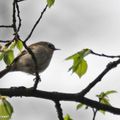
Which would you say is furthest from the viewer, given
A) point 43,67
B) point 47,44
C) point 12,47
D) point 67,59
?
point 47,44

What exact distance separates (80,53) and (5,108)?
4.18 ft

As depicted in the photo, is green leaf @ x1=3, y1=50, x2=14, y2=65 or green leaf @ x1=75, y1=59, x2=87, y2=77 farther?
green leaf @ x1=3, y1=50, x2=14, y2=65

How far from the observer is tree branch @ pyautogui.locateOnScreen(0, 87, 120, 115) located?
5.23 m

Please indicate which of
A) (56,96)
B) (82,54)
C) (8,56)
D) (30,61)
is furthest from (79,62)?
(30,61)

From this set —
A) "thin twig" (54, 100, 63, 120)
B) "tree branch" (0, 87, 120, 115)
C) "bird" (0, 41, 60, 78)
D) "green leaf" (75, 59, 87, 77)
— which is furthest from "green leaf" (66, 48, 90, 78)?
"bird" (0, 41, 60, 78)

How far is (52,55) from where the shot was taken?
12.4 meters

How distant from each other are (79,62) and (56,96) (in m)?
0.59

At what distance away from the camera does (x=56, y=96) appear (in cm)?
546

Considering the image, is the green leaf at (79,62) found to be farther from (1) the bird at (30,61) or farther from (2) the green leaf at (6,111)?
(1) the bird at (30,61)

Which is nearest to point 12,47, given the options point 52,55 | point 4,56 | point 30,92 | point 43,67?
point 4,56

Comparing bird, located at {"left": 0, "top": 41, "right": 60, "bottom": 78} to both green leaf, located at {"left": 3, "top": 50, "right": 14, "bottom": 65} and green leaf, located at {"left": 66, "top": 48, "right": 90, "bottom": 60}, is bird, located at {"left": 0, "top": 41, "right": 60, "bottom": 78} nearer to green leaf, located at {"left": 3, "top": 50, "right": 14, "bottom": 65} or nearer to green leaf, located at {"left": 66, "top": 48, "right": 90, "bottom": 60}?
green leaf, located at {"left": 3, "top": 50, "right": 14, "bottom": 65}

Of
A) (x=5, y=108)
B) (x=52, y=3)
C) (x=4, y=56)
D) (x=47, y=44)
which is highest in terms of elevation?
(x=52, y=3)

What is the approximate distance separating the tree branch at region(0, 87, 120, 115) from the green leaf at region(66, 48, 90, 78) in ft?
0.95

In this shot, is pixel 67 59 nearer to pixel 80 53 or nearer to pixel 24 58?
pixel 80 53
